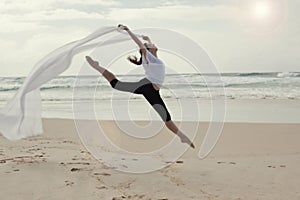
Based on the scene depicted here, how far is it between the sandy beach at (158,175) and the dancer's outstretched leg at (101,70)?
1.54 meters

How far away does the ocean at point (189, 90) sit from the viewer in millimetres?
18938

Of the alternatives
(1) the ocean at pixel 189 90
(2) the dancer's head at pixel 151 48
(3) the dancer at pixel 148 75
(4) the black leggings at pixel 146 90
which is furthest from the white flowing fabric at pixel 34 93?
(1) the ocean at pixel 189 90

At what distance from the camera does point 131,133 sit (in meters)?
11.3

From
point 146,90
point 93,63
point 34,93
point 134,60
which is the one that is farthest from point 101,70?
point 34,93

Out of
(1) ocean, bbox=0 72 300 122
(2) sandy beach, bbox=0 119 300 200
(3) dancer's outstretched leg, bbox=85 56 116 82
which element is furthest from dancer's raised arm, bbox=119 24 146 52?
(1) ocean, bbox=0 72 300 122

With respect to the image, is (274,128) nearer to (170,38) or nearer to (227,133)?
(227,133)

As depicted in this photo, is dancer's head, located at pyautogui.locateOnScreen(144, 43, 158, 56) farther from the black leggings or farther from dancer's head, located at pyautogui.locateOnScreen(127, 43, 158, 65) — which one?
the black leggings

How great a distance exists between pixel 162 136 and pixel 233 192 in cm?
489

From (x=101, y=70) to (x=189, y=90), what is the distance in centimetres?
1599

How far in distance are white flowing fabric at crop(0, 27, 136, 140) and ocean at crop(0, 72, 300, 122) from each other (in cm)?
716

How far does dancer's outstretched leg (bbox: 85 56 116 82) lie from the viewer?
756 centimetres

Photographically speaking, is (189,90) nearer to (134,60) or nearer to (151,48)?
(151,48)

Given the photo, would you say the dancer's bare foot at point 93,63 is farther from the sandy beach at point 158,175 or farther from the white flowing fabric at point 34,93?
the sandy beach at point 158,175

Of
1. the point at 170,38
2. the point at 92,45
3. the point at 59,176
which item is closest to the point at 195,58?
the point at 170,38
